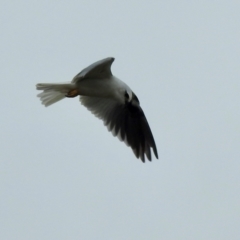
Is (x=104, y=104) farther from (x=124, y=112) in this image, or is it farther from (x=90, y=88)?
(x=90, y=88)

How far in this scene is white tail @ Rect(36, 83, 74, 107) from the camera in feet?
41.7

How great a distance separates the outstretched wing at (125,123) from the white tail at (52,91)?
0.54 meters

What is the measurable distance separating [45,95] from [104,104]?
0.96 m

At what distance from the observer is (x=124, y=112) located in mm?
13930

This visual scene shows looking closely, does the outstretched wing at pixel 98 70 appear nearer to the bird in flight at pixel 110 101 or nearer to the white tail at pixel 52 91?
the bird in flight at pixel 110 101

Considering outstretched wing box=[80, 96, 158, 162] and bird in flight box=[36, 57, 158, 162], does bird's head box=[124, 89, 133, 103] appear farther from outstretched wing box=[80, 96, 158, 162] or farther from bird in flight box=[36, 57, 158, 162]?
outstretched wing box=[80, 96, 158, 162]

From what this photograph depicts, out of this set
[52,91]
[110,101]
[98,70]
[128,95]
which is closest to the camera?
[98,70]

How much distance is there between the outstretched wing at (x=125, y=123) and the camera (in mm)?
13852

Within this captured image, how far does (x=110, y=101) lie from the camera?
13.9 m

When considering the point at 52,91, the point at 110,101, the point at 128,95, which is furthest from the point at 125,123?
the point at 52,91

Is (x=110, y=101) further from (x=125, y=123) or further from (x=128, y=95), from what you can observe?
(x=128, y=95)

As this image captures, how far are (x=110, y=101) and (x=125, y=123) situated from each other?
419 mm

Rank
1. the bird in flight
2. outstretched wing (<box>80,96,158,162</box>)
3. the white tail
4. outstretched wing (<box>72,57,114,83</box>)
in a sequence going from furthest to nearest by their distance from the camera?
outstretched wing (<box>80,96,158,162</box>), the white tail, the bird in flight, outstretched wing (<box>72,57,114,83</box>)

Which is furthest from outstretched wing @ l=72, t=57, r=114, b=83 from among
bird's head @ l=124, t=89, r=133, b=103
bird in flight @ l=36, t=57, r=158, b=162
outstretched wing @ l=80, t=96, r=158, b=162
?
outstretched wing @ l=80, t=96, r=158, b=162
